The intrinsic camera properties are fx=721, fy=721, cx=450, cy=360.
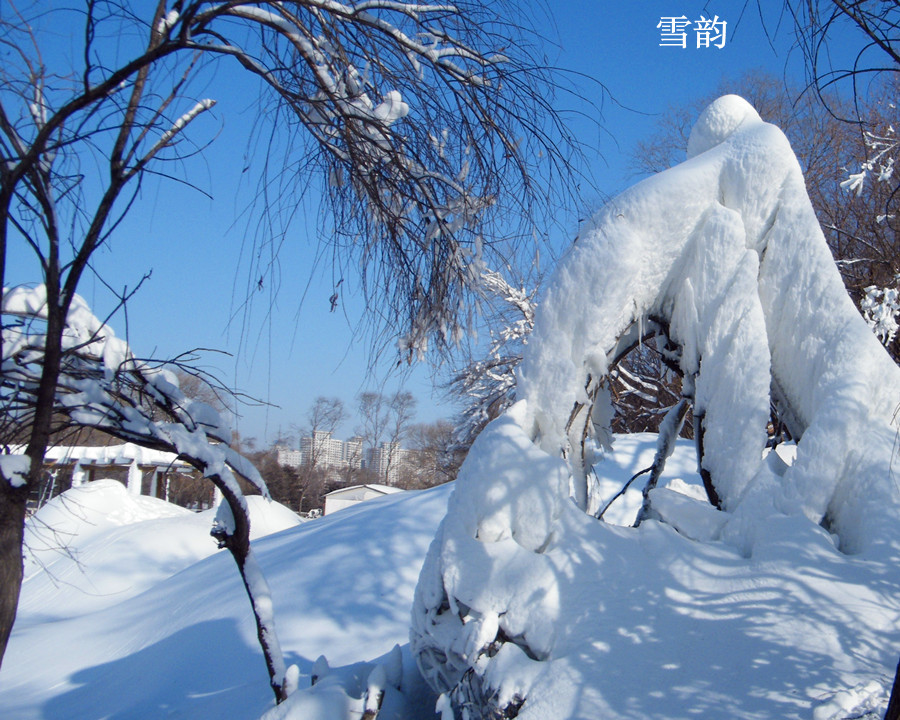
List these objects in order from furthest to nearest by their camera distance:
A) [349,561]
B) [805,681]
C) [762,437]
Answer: [349,561]
[762,437]
[805,681]

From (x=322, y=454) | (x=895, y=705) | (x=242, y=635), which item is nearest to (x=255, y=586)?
(x=895, y=705)

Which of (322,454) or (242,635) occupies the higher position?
(242,635)

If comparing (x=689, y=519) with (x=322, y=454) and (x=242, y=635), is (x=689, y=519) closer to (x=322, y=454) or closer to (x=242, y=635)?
(x=242, y=635)

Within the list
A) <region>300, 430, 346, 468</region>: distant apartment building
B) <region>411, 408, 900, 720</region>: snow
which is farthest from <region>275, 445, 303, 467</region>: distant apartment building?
<region>411, 408, 900, 720</region>: snow

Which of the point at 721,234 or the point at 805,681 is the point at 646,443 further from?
the point at 805,681

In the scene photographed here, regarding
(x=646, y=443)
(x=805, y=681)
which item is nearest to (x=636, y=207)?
(x=805, y=681)

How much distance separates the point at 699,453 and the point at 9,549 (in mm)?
3255

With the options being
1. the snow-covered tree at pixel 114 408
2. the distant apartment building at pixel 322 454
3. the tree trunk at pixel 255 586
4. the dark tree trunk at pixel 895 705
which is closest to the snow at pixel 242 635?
the tree trunk at pixel 255 586

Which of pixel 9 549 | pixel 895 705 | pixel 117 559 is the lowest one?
pixel 117 559

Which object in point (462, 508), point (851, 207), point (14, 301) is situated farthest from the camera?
point (851, 207)

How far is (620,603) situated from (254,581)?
1.91 meters

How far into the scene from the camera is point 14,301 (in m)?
2.93

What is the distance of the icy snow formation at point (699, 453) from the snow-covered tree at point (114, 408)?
3.30ft

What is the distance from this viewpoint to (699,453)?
3.96m
